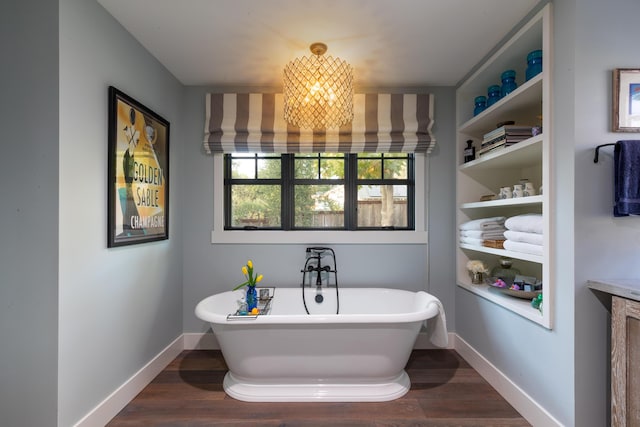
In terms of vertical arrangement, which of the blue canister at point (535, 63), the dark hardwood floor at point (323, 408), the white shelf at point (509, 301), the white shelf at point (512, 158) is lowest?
the dark hardwood floor at point (323, 408)

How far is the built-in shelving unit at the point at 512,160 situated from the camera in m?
1.66

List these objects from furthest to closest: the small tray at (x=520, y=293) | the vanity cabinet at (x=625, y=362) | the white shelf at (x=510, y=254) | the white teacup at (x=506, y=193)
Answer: the white teacup at (x=506, y=193), the small tray at (x=520, y=293), the white shelf at (x=510, y=254), the vanity cabinet at (x=625, y=362)

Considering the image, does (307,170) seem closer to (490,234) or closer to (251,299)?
(251,299)

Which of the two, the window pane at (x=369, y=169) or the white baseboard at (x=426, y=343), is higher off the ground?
the window pane at (x=369, y=169)

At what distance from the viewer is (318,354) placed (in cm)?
200

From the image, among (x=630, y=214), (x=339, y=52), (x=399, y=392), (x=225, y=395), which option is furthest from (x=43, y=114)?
(x=630, y=214)

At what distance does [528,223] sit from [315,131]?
67.9 inches

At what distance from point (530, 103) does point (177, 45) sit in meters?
2.43

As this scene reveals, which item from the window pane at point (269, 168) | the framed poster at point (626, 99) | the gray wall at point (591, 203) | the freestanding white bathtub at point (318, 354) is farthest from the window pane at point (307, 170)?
the framed poster at point (626, 99)

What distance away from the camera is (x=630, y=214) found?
1407 mm

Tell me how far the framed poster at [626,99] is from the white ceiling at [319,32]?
62 cm

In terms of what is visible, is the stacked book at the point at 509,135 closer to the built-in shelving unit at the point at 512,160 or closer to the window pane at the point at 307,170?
the built-in shelving unit at the point at 512,160

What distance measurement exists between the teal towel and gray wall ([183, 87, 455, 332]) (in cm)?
141

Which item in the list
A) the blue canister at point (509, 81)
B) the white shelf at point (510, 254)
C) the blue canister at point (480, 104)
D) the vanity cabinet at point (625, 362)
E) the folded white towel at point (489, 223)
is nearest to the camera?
the vanity cabinet at point (625, 362)
